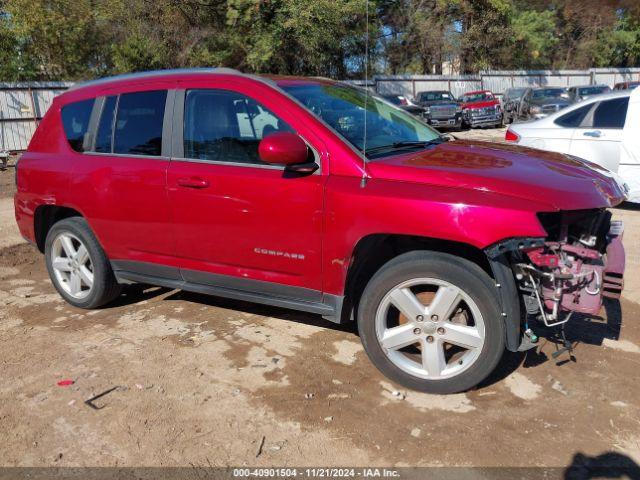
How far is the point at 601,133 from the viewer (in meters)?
7.93

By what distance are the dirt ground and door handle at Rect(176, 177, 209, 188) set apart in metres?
1.15

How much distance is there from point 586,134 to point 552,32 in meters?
44.9

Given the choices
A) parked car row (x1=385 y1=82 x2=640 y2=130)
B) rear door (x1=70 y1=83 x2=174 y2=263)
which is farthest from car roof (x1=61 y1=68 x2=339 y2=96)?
parked car row (x1=385 y1=82 x2=640 y2=130)

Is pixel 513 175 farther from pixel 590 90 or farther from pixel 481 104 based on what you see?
pixel 590 90

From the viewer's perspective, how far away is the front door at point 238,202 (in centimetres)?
359

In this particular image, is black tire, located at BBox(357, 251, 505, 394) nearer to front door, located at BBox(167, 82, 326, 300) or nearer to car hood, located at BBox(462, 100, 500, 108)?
front door, located at BBox(167, 82, 326, 300)

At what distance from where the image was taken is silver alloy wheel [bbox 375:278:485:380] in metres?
3.25

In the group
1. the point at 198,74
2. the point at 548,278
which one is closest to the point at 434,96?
the point at 198,74

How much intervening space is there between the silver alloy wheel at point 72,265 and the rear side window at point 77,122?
0.75 meters

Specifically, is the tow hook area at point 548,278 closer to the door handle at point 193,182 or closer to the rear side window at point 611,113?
the door handle at point 193,182

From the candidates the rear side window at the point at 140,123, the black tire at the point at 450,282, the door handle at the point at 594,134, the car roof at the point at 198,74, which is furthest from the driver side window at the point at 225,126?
the door handle at the point at 594,134

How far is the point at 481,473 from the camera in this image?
2.73 meters

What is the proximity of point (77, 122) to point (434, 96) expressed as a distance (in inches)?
875

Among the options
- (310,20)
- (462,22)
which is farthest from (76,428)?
(462,22)
